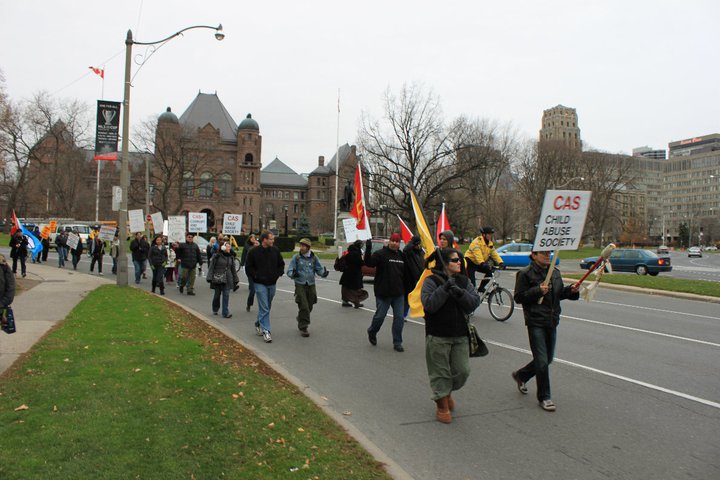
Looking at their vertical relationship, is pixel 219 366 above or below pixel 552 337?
below

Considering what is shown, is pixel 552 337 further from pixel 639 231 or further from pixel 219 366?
pixel 639 231

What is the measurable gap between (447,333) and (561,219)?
1943mm

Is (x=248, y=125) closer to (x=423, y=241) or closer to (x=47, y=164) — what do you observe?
(x=47, y=164)

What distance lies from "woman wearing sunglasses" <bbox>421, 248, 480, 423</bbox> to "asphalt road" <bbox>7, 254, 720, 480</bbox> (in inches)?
13.6

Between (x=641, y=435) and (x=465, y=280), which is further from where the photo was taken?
(x=465, y=280)

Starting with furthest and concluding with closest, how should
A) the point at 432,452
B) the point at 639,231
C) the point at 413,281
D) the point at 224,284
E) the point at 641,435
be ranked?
the point at 639,231 → the point at 224,284 → the point at 413,281 → the point at 641,435 → the point at 432,452

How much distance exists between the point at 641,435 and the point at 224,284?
337 inches

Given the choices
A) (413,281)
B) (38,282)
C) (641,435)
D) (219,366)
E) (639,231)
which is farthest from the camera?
(639,231)

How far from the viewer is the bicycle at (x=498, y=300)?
1120 cm

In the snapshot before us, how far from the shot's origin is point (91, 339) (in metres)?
7.92

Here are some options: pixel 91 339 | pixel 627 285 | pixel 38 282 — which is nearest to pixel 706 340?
pixel 91 339

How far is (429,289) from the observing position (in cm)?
536

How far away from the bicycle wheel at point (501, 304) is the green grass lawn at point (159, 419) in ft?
18.7

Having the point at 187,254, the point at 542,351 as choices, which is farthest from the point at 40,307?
the point at 542,351
